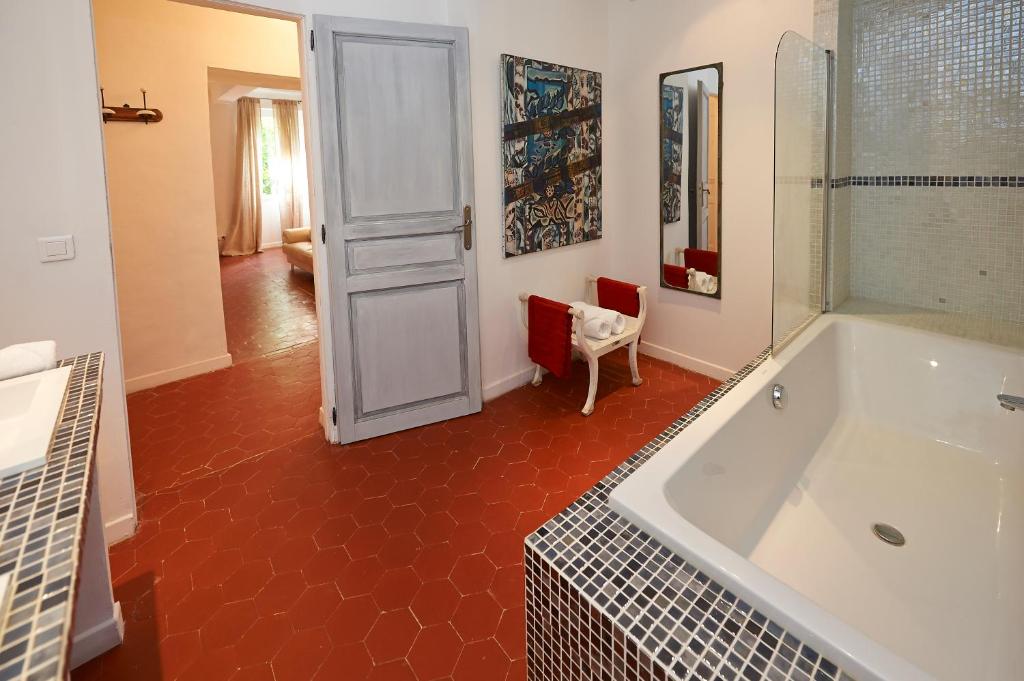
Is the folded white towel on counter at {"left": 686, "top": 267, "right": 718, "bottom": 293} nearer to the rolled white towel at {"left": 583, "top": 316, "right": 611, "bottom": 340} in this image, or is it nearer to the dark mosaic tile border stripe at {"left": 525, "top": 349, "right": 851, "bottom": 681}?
the rolled white towel at {"left": 583, "top": 316, "right": 611, "bottom": 340}

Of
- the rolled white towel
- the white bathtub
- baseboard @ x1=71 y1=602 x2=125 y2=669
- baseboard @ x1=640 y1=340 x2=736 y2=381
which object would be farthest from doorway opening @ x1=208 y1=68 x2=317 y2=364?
the white bathtub

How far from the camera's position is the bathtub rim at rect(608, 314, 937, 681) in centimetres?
94

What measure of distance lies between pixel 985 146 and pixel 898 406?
109cm

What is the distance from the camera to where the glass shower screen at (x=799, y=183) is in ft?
7.14

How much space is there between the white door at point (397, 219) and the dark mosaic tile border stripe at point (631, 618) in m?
1.84

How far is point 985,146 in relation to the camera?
2.36 meters

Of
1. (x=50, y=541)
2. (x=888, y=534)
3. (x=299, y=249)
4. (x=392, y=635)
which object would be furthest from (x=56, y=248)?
(x=299, y=249)

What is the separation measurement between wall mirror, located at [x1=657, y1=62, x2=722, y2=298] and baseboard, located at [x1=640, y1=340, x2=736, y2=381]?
44cm

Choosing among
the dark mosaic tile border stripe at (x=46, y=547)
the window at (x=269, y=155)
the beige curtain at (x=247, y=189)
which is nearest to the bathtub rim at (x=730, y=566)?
the dark mosaic tile border stripe at (x=46, y=547)

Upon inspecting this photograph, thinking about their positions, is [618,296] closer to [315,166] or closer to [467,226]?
[467,226]

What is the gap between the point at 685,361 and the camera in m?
3.85

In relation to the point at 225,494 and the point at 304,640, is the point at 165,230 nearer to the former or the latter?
the point at 225,494

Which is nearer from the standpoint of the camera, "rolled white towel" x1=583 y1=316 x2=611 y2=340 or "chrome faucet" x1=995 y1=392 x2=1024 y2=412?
"chrome faucet" x1=995 y1=392 x2=1024 y2=412

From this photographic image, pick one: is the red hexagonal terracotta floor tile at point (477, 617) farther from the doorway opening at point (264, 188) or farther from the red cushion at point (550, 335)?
the doorway opening at point (264, 188)
